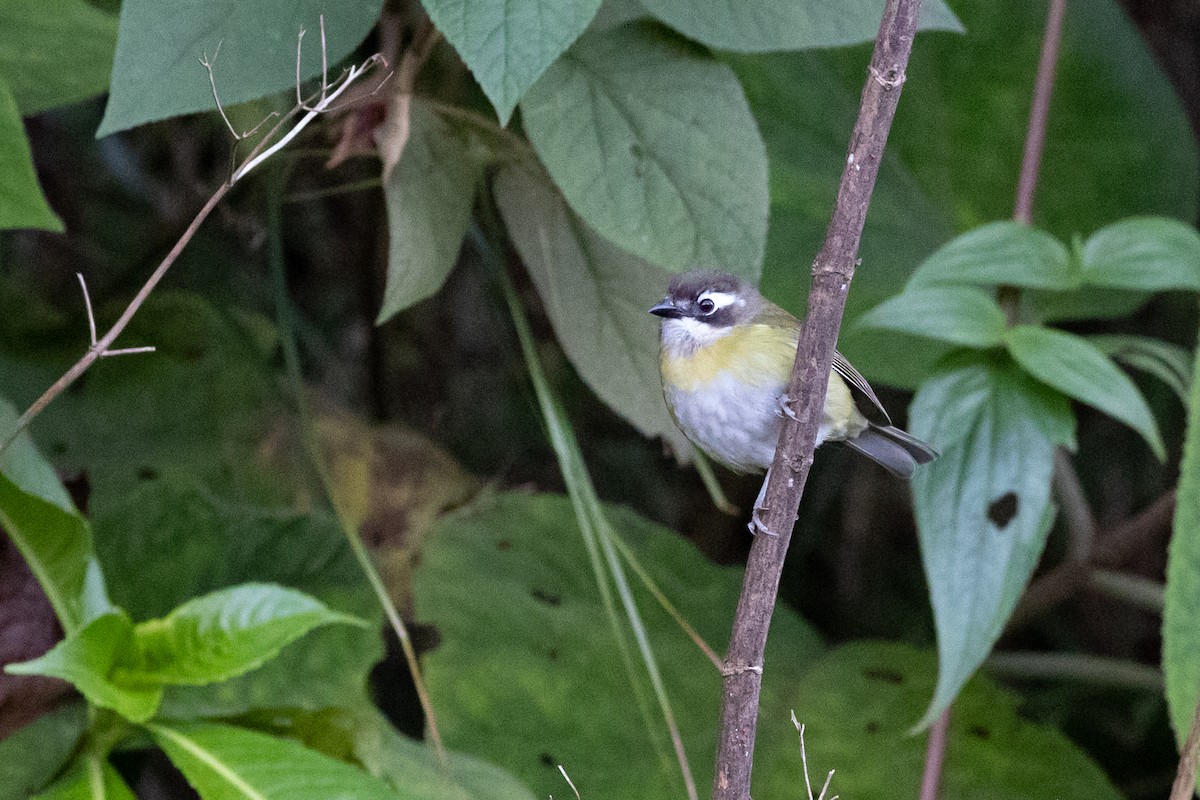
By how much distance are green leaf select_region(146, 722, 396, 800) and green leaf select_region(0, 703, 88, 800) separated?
21cm

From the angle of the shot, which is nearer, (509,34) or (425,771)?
(509,34)

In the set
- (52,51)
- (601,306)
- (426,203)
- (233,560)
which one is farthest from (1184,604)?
(52,51)

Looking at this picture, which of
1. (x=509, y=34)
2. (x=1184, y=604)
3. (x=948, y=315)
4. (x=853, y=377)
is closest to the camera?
(x=509, y=34)

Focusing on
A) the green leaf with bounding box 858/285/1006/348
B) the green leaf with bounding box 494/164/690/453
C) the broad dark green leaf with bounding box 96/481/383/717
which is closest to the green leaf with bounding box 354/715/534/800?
the broad dark green leaf with bounding box 96/481/383/717

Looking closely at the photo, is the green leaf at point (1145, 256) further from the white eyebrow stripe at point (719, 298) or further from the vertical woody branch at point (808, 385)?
the vertical woody branch at point (808, 385)

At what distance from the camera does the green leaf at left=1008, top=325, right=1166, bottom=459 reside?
1.82 m

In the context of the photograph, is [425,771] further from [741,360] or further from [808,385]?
[808,385]

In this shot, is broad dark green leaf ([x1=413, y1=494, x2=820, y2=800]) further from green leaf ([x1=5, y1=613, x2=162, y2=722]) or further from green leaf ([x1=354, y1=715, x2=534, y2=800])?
green leaf ([x1=5, y1=613, x2=162, y2=722])

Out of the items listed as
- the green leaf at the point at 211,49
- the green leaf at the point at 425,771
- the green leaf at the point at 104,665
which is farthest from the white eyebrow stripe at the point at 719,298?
the green leaf at the point at 104,665

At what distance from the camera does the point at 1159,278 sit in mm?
1979

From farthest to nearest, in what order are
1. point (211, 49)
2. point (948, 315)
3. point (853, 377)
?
point (948, 315), point (853, 377), point (211, 49)

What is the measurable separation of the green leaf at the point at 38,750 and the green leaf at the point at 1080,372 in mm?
1620

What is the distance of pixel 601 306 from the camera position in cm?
198

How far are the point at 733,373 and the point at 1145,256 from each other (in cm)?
85
